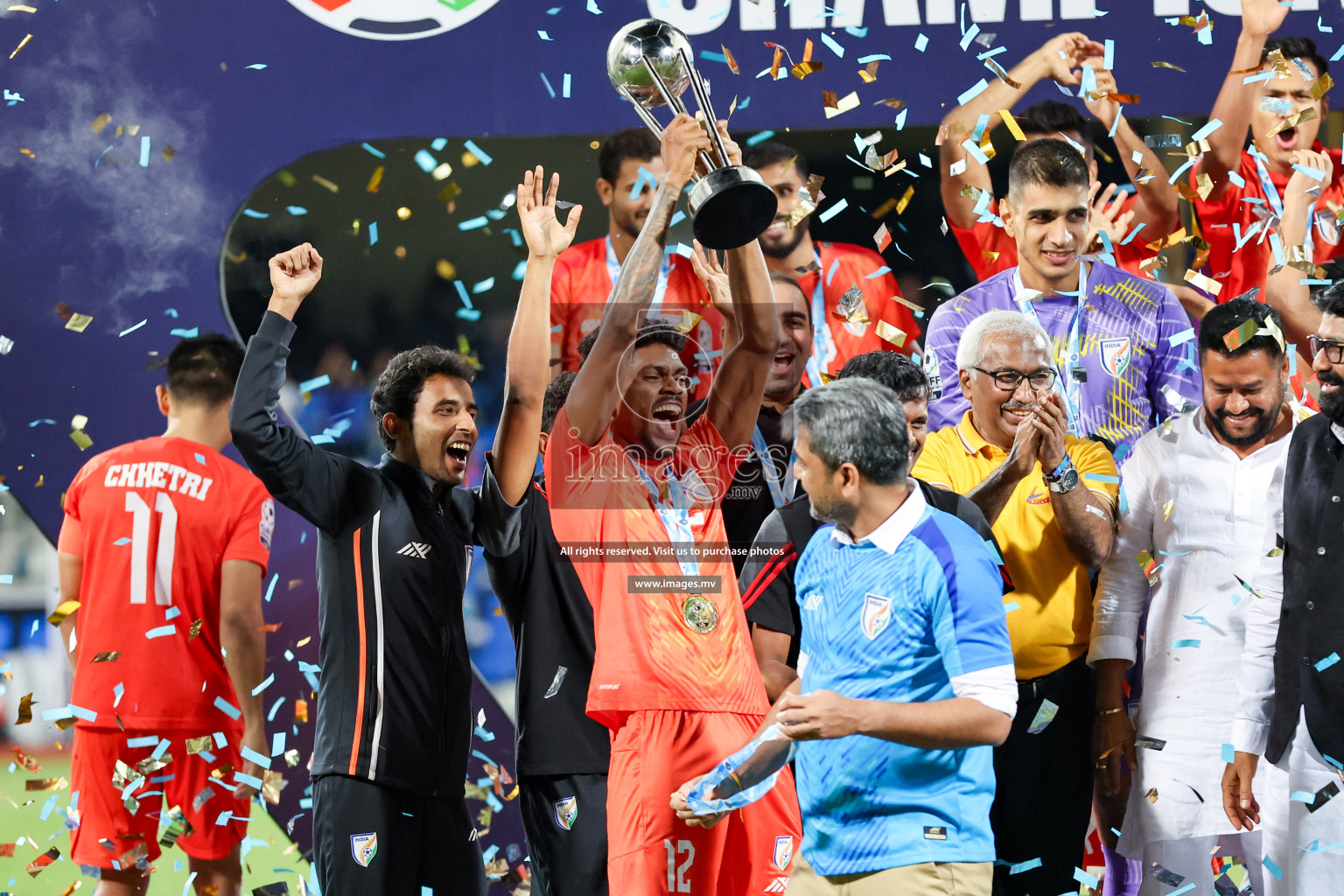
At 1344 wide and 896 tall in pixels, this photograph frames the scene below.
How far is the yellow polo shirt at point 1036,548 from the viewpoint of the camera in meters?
3.88

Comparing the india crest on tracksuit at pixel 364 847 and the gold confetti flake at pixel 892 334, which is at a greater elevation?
the gold confetti flake at pixel 892 334

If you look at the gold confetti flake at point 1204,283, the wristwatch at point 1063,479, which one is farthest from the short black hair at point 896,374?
the gold confetti flake at point 1204,283

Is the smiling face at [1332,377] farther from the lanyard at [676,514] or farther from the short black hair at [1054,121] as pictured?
the lanyard at [676,514]

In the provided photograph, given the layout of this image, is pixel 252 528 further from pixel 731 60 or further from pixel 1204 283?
pixel 1204 283

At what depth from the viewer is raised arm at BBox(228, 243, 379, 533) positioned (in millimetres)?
3609

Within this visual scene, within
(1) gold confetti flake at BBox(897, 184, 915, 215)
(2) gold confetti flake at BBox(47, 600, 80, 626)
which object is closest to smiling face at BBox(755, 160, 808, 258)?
(1) gold confetti flake at BBox(897, 184, 915, 215)

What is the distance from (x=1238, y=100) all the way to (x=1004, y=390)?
67.7 inches

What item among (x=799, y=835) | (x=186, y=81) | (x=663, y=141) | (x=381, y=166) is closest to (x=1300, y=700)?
(x=799, y=835)

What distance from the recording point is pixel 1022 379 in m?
3.96

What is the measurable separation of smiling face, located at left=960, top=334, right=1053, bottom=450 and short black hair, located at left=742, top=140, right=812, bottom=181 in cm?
132

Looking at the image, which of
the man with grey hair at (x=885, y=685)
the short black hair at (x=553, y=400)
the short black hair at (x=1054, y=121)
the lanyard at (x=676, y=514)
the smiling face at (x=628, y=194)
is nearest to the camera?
the man with grey hair at (x=885, y=685)

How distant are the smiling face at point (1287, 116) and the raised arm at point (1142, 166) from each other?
0.37 metres

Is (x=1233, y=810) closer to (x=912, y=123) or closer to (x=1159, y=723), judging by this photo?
(x=1159, y=723)

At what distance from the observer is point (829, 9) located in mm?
5066
